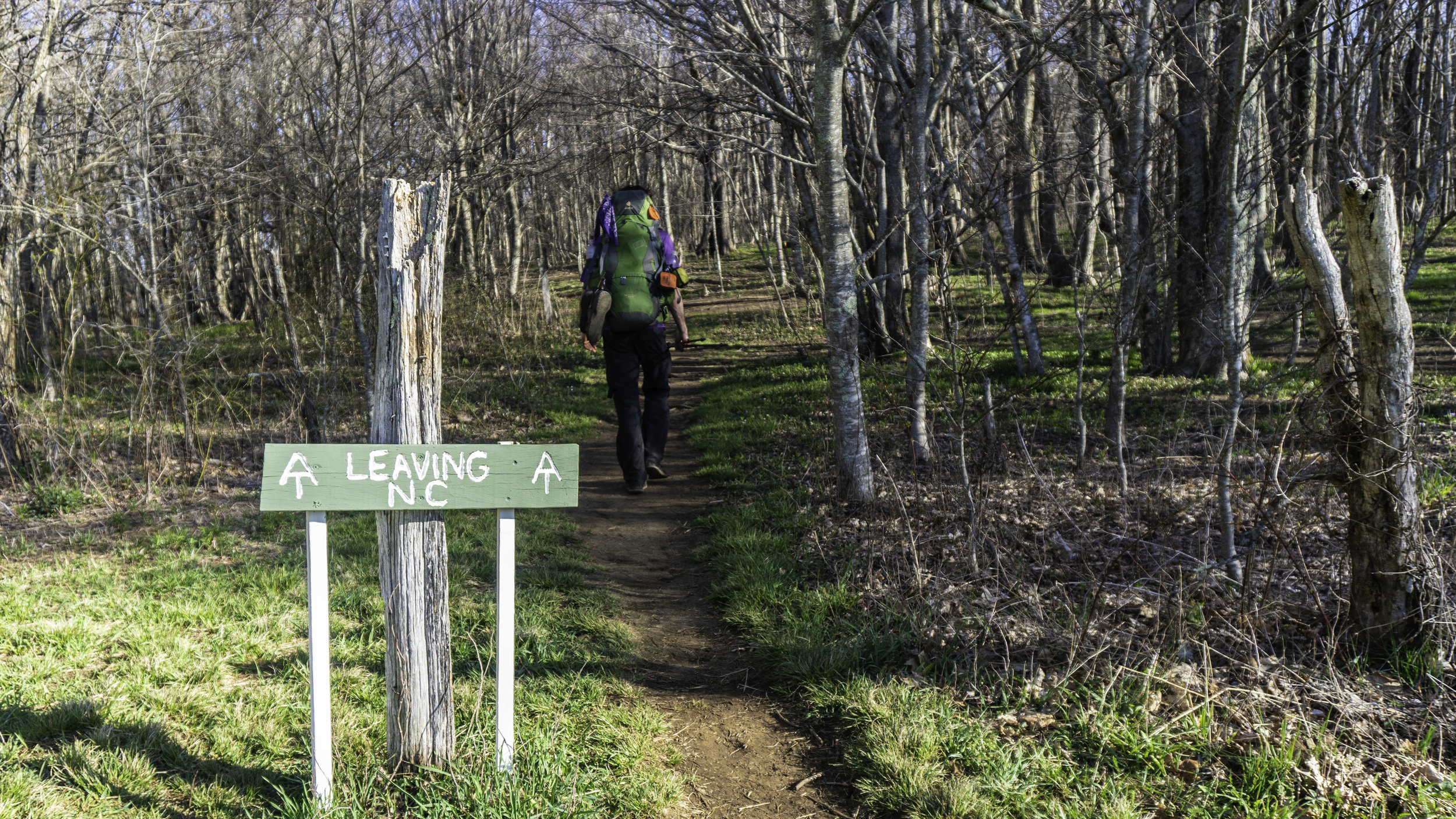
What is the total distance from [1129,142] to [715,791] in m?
5.59

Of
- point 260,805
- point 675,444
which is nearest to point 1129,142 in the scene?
point 675,444

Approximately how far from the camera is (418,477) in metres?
2.73

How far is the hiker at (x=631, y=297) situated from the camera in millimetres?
6633

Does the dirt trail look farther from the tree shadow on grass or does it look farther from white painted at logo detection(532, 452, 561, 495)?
the tree shadow on grass

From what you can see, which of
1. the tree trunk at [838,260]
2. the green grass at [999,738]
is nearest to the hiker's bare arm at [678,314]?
the tree trunk at [838,260]

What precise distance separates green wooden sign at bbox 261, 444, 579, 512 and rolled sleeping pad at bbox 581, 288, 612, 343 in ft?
12.6

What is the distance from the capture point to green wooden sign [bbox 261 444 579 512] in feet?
8.36

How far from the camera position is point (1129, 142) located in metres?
6.45

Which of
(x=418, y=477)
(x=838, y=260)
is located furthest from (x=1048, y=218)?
(x=418, y=477)

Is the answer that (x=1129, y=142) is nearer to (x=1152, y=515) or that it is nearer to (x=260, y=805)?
(x=1152, y=515)

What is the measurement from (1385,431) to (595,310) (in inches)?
194

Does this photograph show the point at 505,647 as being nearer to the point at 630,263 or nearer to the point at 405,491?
the point at 405,491

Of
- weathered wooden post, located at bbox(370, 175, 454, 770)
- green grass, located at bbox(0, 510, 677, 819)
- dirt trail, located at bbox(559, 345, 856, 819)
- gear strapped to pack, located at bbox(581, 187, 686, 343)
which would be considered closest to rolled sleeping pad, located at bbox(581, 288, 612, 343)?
gear strapped to pack, located at bbox(581, 187, 686, 343)

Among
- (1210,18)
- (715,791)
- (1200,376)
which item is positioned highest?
(1210,18)
